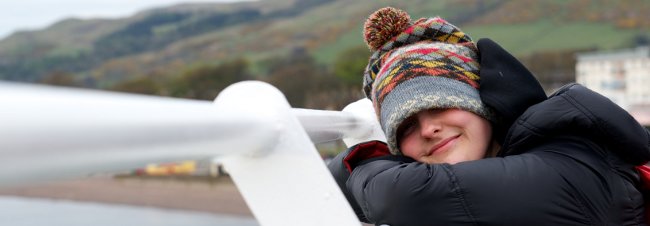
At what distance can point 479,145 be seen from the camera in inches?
43.7

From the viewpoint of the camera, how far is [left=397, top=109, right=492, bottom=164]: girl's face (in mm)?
1097

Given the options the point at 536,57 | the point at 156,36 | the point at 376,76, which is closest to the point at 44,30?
the point at 156,36

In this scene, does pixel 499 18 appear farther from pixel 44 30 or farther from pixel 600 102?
pixel 600 102

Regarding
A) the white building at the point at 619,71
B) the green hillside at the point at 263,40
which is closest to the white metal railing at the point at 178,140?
the green hillside at the point at 263,40

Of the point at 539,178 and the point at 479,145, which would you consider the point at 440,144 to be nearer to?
the point at 479,145

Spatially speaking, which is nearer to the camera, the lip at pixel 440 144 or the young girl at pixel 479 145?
the young girl at pixel 479 145

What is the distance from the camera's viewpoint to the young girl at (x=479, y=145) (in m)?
0.88

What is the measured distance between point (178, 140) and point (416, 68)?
657mm

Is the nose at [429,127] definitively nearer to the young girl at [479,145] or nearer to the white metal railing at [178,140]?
the young girl at [479,145]

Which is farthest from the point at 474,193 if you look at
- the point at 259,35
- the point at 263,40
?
the point at 259,35

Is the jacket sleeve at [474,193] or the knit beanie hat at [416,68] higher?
the knit beanie hat at [416,68]

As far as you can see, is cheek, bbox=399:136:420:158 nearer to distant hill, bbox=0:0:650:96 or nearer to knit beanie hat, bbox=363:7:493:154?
knit beanie hat, bbox=363:7:493:154

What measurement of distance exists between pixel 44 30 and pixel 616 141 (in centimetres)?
13365

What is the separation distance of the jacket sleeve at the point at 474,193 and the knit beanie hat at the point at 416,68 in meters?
0.18
